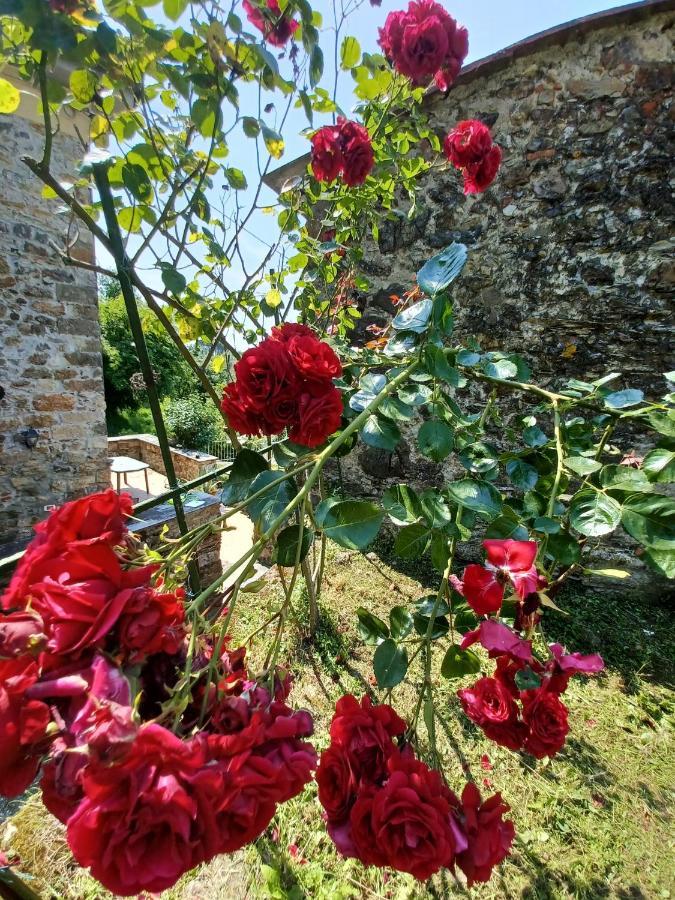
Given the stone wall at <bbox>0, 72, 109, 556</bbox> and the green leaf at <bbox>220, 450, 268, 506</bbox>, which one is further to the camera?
the stone wall at <bbox>0, 72, 109, 556</bbox>

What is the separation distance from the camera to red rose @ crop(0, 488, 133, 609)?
0.35 metres

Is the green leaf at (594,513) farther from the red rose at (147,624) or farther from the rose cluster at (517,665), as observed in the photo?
the red rose at (147,624)

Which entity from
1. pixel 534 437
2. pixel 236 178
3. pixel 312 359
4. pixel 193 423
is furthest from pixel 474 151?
pixel 193 423

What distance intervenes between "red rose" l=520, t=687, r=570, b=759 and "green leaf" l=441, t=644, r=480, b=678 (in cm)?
12

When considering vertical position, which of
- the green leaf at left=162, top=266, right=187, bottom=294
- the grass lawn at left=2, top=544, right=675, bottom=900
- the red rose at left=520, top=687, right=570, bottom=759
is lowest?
the grass lawn at left=2, top=544, right=675, bottom=900

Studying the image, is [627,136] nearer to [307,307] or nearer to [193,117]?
[307,307]

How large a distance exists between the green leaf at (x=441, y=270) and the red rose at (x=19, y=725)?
0.73 metres

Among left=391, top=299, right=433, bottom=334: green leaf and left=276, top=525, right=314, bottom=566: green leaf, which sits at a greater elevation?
left=391, top=299, right=433, bottom=334: green leaf

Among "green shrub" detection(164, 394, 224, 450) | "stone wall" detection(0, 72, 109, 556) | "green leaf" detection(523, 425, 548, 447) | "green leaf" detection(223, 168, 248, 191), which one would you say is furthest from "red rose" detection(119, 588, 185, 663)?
"green shrub" detection(164, 394, 224, 450)

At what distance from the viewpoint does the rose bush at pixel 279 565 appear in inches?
11.9

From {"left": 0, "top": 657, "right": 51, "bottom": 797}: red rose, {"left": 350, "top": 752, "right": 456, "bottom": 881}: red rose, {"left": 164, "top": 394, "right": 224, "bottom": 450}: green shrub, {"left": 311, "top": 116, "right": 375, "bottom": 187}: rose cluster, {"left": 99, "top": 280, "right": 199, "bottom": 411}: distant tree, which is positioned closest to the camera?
{"left": 0, "top": 657, "right": 51, "bottom": 797}: red rose

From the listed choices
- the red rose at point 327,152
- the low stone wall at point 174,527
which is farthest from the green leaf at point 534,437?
the low stone wall at point 174,527

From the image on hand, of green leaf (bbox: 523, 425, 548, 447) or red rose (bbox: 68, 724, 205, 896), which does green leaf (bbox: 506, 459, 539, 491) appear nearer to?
green leaf (bbox: 523, 425, 548, 447)

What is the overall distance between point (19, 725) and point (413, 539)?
0.61 metres
